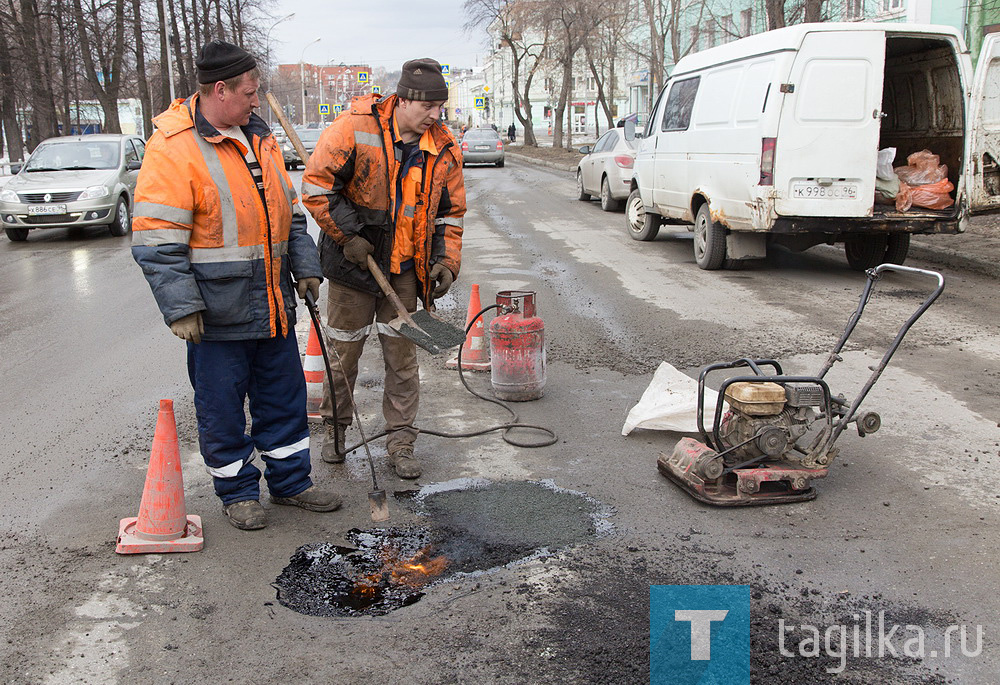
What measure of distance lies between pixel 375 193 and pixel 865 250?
7723mm

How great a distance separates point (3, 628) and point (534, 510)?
2.12 m

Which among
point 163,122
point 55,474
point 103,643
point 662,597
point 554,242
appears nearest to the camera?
point 103,643

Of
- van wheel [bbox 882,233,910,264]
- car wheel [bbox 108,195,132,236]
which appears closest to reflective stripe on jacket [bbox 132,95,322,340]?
van wheel [bbox 882,233,910,264]

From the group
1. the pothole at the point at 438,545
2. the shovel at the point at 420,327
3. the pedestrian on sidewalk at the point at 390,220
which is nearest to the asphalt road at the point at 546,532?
the pothole at the point at 438,545

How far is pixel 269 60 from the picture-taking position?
4862 cm

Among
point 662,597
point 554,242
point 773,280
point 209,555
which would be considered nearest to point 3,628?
point 209,555

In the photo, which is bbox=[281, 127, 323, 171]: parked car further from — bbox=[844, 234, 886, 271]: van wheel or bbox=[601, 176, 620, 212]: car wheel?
bbox=[844, 234, 886, 271]: van wheel

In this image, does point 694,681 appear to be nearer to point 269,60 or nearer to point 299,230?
point 299,230

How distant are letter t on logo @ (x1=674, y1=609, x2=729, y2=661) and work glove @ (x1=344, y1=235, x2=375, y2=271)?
2.18 metres

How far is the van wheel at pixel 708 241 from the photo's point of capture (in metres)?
10.3

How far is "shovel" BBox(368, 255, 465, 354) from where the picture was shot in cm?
430

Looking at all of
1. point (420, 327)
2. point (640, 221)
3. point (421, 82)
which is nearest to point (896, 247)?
point (640, 221)

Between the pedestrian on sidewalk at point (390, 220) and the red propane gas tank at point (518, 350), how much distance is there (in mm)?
914

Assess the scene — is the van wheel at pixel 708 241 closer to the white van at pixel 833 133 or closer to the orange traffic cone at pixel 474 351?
the white van at pixel 833 133
